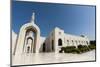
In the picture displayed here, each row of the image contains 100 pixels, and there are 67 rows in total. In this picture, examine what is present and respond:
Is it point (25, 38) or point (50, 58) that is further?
point (50, 58)

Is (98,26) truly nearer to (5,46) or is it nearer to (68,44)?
(68,44)

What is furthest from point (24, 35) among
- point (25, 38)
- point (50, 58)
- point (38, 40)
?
point (50, 58)

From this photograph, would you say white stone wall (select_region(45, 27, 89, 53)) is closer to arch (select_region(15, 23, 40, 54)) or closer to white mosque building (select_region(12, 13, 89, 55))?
white mosque building (select_region(12, 13, 89, 55))

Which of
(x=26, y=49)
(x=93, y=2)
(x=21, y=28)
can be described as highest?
(x=93, y=2)

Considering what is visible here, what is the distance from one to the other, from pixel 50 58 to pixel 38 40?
26 cm

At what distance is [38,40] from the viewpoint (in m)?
2.49

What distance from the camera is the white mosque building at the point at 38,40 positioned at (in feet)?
7.92

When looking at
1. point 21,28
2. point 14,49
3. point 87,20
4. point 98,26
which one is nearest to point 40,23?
point 21,28

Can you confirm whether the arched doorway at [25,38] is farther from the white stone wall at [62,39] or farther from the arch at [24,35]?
the white stone wall at [62,39]

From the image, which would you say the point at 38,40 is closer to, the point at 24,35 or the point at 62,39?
the point at 24,35

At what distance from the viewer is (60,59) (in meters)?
2.60

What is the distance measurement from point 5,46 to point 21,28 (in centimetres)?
27

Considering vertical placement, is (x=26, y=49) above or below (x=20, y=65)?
above

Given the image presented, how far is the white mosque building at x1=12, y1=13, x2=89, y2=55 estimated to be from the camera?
242cm
